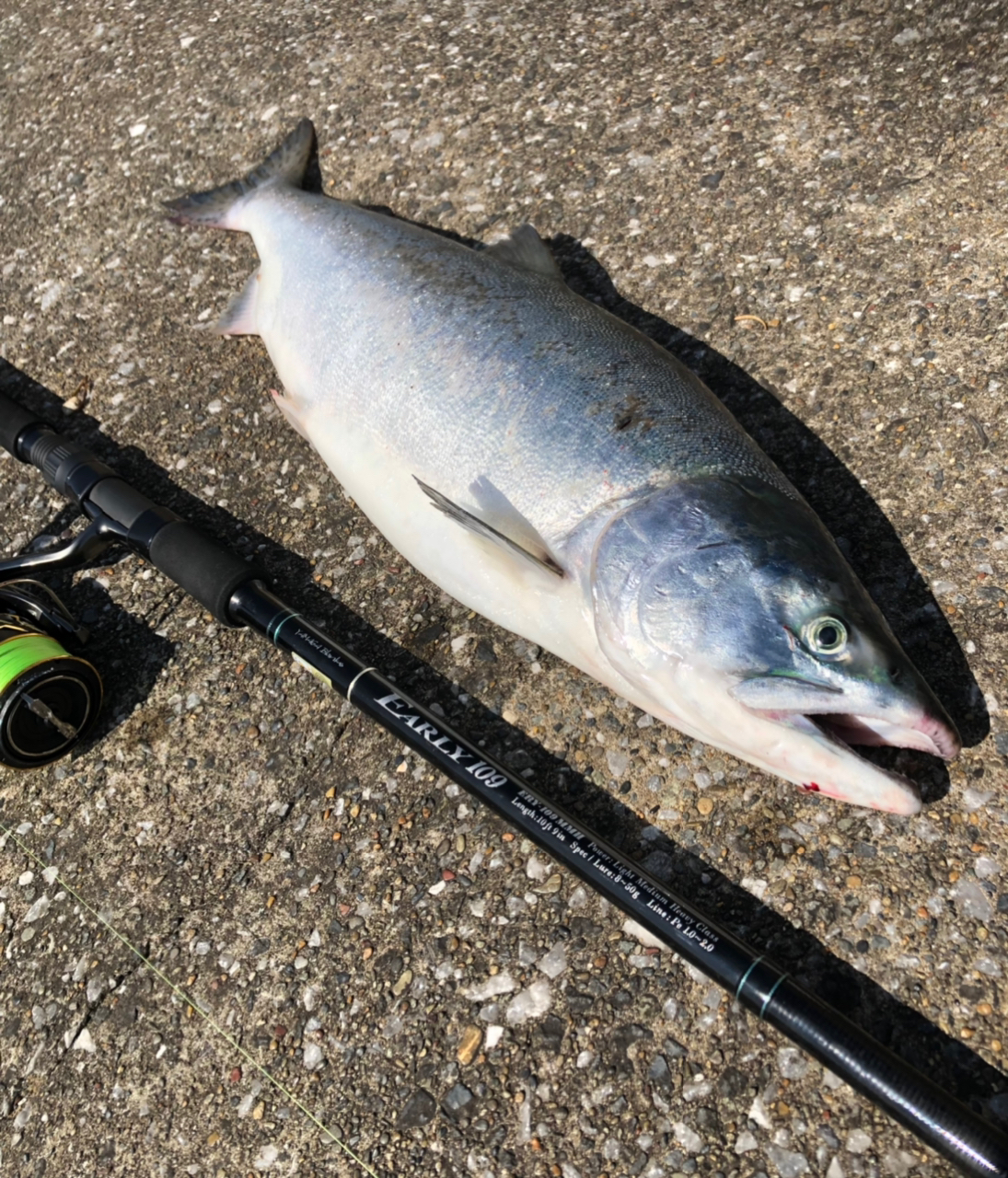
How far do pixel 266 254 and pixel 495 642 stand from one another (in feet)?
5.67

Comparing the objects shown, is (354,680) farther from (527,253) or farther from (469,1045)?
(527,253)

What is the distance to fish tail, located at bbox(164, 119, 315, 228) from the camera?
3.57 meters

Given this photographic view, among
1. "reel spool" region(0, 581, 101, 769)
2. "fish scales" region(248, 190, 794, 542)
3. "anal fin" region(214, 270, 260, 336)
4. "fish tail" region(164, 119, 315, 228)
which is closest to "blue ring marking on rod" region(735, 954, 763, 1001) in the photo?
"fish scales" region(248, 190, 794, 542)

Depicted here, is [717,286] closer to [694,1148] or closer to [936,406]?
[936,406]

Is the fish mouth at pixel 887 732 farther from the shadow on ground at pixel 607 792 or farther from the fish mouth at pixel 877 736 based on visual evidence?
the shadow on ground at pixel 607 792

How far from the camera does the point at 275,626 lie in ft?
8.13

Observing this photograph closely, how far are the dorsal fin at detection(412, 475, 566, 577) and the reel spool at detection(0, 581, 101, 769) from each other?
120 centimetres

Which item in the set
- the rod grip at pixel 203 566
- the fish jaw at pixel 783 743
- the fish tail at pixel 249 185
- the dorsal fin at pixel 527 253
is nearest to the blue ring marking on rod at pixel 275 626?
the rod grip at pixel 203 566

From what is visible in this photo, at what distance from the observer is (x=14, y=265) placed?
13.6ft

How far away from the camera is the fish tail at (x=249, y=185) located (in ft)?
11.7

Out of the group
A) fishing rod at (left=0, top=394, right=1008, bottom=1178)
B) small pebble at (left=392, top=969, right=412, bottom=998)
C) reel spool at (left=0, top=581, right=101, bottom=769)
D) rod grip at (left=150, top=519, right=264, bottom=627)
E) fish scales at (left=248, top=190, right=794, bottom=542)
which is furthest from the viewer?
rod grip at (left=150, top=519, right=264, bottom=627)

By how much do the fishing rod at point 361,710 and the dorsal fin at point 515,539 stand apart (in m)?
0.46

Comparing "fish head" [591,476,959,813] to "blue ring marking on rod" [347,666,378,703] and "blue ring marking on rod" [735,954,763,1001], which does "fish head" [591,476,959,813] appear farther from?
"blue ring marking on rod" [347,666,378,703]

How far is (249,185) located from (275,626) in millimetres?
2071
